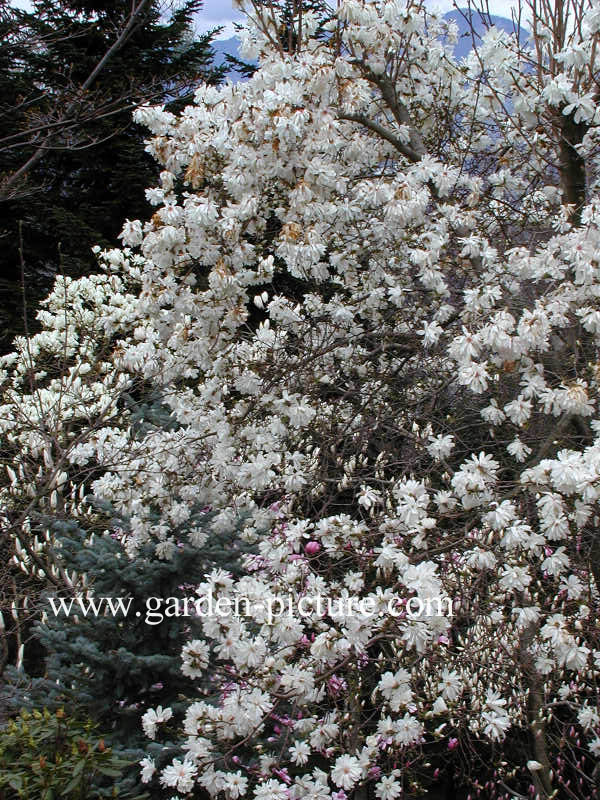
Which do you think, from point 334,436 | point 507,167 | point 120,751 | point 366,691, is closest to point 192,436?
point 334,436

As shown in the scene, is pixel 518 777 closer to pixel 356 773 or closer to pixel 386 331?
pixel 356 773

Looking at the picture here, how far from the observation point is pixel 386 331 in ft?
11.4

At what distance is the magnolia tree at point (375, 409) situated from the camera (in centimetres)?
→ 212

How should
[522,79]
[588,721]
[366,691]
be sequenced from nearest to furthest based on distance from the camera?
[588,721] < [522,79] < [366,691]

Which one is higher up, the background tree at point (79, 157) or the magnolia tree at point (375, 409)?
the background tree at point (79, 157)

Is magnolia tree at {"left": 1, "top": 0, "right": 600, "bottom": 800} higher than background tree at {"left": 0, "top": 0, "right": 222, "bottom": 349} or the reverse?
the reverse

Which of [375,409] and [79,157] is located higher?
[79,157]

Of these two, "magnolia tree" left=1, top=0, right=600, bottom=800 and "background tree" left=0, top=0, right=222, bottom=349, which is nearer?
"magnolia tree" left=1, top=0, right=600, bottom=800

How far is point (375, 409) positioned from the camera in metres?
3.47

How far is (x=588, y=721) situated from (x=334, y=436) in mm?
1544

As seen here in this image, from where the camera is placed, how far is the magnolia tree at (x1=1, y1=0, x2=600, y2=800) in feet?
6.97

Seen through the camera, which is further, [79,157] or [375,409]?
[79,157]

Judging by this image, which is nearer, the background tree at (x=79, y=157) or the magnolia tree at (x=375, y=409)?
the magnolia tree at (x=375, y=409)

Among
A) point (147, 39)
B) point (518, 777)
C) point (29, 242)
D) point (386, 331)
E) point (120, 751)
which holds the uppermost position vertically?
point (147, 39)
